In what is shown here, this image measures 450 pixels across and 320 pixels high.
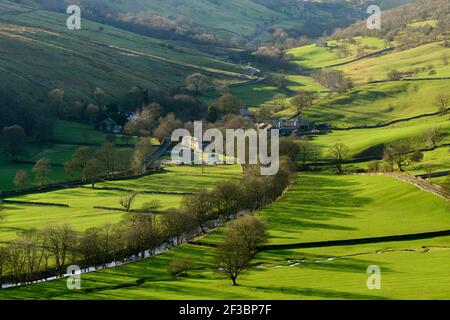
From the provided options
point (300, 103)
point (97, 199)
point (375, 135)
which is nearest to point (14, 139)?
point (97, 199)

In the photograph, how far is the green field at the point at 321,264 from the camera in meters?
61.1

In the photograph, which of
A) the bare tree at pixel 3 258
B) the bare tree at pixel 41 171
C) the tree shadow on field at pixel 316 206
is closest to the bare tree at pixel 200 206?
the tree shadow on field at pixel 316 206

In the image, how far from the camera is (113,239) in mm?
79312

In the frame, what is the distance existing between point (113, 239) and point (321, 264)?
2246 centimetres

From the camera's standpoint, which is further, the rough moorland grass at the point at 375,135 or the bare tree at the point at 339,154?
the rough moorland grass at the point at 375,135

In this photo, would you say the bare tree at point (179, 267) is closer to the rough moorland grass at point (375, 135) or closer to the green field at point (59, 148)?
the green field at point (59, 148)

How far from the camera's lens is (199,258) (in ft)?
257

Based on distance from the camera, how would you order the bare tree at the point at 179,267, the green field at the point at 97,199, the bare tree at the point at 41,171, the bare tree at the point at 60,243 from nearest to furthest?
1. the bare tree at the point at 179,267
2. the bare tree at the point at 60,243
3. the green field at the point at 97,199
4. the bare tree at the point at 41,171

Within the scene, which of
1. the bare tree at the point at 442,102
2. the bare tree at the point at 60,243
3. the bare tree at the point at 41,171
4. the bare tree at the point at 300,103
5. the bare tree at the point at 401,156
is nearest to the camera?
the bare tree at the point at 60,243

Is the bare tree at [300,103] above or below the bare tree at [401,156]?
above

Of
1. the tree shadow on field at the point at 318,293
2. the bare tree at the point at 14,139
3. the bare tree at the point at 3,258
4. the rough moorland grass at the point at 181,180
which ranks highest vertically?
the bare tree at the point at 14,139

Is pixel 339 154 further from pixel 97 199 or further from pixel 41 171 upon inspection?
pixel 41 171

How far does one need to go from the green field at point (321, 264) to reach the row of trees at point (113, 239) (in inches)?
137
